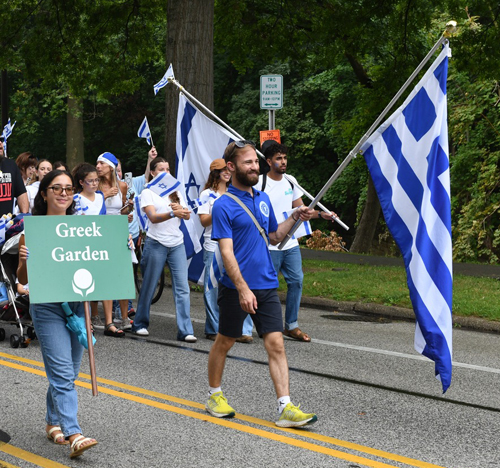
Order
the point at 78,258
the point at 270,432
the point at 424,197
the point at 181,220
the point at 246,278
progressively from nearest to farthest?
the point at 78,258, the point at 270,432, the point at 246,278, the point at 424,197, the point at 181,220

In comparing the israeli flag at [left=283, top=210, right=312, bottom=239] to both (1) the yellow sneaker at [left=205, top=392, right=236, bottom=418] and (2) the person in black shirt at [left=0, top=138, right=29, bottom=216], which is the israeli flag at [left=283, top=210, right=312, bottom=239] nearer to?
(2) the person in black shirt at [left=0, top=138, right=29, bottom=216]

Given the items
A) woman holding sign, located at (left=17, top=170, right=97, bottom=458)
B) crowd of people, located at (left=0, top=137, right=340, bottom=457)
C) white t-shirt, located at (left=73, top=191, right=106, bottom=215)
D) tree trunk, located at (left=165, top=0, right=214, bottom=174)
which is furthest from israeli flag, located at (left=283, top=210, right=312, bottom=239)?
tree trunk, located at (left=165, top=0, right=214, bottom=174)

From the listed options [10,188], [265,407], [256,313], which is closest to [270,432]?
[265,407]

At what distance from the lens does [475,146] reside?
2302 centimetres

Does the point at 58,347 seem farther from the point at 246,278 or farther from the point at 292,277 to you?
the point at 292,277

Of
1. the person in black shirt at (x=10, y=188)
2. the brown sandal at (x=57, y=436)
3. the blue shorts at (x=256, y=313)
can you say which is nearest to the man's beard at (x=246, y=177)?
the blue shorts at (x=256, y=313)

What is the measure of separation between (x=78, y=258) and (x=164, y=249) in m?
4.01

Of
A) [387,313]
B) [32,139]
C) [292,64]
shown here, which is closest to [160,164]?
[387,313]

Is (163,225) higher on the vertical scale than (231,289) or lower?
higher

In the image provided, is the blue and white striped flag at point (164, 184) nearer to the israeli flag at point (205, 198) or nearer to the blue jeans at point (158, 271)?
the israeli flag at point (205, 198)

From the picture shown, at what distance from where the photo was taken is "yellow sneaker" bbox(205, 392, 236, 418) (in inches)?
235

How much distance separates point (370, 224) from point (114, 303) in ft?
47.0

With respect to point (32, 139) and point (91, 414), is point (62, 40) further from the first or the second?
point (32, 139)

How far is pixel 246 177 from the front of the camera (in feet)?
19.3
